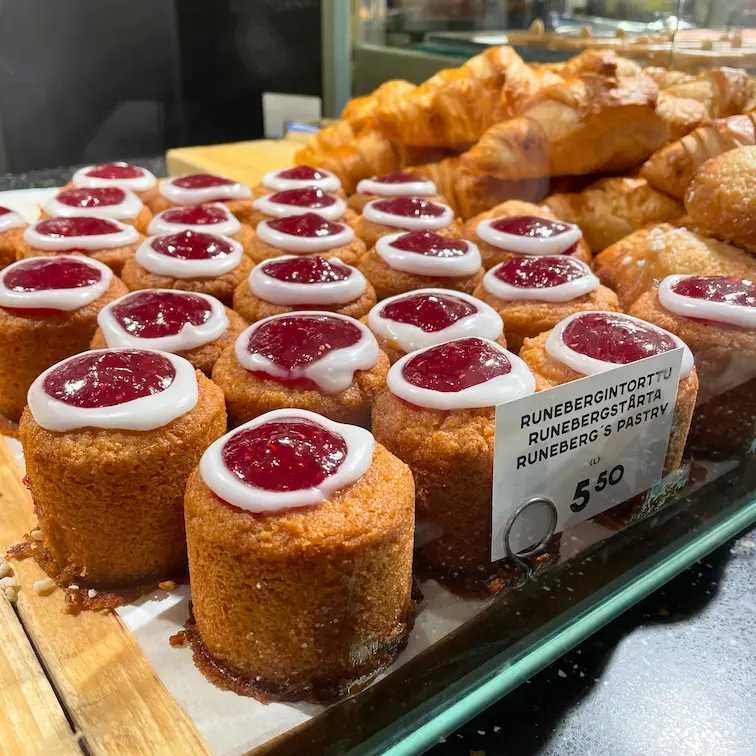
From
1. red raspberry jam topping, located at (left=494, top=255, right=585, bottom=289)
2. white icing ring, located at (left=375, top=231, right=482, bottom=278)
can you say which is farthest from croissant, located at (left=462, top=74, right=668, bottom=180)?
red raspberry jam topping, located at (left=494, top=255, right=585, bottom=289)

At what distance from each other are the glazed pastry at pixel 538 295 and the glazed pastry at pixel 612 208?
716 millimetres

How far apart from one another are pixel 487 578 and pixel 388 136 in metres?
2.59

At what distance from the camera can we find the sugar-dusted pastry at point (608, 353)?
156cm

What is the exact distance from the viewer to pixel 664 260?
2.15 metres

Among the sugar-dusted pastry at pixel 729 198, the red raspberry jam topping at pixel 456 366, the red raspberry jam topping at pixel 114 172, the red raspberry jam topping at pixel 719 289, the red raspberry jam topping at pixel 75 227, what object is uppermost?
the sugar-dusted pastry at pixel 729 198

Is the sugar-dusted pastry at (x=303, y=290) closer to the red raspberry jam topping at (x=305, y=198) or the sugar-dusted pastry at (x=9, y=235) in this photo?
the red raspberry jam topping at (x=305, y=198)

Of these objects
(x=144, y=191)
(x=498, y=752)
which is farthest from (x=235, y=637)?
(x=144, y=191)

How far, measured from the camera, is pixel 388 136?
3533mm

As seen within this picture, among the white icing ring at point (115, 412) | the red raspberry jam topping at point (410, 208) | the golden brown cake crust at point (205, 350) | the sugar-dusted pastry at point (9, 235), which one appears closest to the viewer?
the white icing ring at point (115, 412)

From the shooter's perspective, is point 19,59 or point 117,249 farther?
point 19,59

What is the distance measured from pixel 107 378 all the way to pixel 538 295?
1173 mm

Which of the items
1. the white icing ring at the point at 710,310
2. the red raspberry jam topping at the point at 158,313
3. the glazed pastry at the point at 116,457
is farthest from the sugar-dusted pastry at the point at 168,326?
the white icing ring at the point at 710,310

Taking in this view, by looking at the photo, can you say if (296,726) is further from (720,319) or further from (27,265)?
(27,265)

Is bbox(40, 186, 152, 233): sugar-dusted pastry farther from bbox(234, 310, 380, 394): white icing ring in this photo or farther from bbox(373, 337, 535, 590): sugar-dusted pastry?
bbox(373, 337, 535, 590): sugar-dusted pastry
